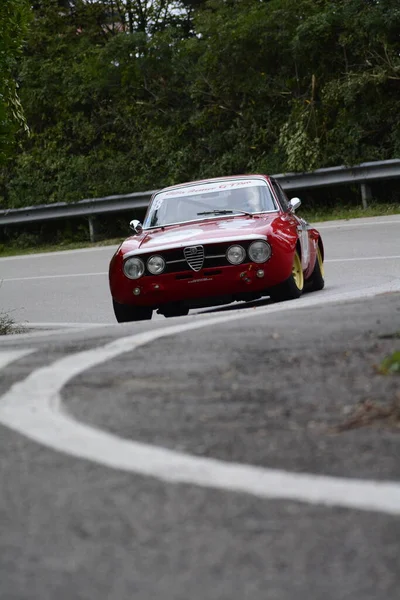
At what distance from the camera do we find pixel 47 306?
14.2 metres

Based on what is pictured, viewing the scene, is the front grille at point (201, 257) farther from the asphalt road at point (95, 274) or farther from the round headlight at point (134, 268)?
the asphalt road at point (95, 274)

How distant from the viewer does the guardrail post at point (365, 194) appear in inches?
861

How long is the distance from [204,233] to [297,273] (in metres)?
1.09

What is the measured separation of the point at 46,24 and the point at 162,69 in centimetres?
466

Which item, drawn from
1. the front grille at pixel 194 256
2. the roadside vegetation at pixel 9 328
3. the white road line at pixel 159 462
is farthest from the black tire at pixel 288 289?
the white road line at pixel 159 462

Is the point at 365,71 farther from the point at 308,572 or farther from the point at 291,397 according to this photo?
the point at 308,572

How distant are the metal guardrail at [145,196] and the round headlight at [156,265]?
11875 millimetres

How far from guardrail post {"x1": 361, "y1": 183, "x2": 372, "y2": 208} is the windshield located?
1030 cm

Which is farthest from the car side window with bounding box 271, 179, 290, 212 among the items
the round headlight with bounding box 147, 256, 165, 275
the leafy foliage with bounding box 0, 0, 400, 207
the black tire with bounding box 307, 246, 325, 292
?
the leafy foliage with bounding box 0, 0, 400, 207

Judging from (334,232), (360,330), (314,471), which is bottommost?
(334,232)

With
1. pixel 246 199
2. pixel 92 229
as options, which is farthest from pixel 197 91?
pixel 246 199

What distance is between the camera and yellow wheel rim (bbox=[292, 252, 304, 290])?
10.8m

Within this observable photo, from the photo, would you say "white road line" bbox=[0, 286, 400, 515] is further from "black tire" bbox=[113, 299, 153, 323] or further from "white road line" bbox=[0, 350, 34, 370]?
"black tire" bbox=[113, 299, 153, 323]

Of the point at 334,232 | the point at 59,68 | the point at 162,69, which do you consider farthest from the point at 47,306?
the point at 59,68
